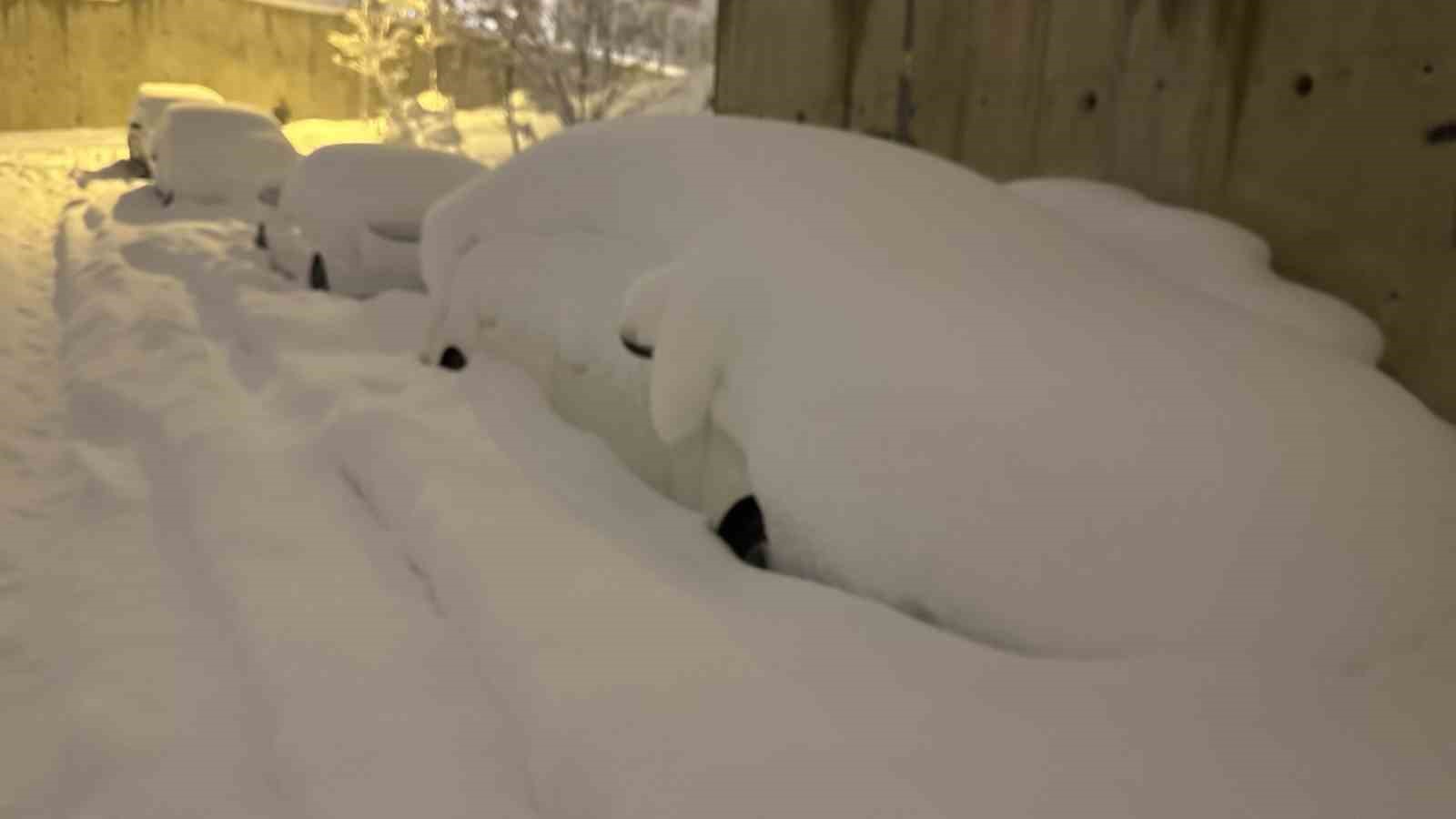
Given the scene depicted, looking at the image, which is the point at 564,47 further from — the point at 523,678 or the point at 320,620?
the point at 523,678

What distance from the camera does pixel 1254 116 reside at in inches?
156

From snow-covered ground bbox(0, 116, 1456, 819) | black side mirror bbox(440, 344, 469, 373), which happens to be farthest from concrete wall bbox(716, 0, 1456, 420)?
black side mirror bbox(440, 344, 469, 373)

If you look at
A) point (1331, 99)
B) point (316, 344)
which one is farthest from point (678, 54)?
point (1331, 99)

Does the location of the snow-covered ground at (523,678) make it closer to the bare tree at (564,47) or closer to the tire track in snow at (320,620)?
the tire track in snow at (320,620)

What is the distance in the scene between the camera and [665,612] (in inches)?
88.6

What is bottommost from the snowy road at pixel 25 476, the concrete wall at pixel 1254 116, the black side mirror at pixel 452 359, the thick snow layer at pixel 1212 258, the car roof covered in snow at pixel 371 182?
the snowy road at pixel 25 476

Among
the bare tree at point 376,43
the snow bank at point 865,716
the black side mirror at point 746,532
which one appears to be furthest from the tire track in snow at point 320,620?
the bare tree at point 376,43

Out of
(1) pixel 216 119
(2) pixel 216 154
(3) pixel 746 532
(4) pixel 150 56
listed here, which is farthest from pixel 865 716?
(4) pixel 150 56

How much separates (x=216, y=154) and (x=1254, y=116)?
11.4m

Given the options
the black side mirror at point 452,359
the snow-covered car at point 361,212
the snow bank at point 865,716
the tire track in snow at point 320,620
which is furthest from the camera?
the snow-covered car at point 361,212

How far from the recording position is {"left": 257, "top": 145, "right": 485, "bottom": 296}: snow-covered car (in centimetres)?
663

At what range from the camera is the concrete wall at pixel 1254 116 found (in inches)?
134

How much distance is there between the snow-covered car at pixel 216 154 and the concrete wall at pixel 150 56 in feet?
42.2

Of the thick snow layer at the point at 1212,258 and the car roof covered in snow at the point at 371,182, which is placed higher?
the thick snow layer at the point at 1212,258
